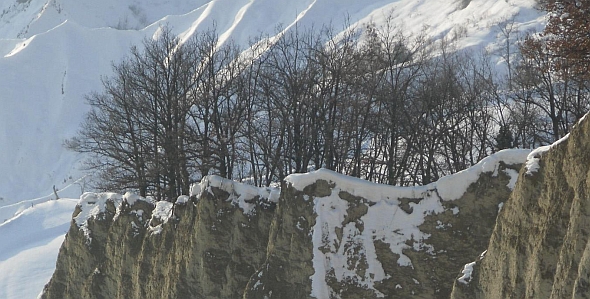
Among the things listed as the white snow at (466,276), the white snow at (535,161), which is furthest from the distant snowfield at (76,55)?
the white snow at (535,161)

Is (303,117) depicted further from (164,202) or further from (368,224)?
(368,224)

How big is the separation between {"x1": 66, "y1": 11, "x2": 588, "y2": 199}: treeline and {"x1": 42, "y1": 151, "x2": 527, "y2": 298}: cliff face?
6694 millimetres

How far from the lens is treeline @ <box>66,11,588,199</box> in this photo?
20031mm

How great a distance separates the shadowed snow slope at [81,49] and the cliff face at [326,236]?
94.6 feet

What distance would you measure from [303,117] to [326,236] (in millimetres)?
10324

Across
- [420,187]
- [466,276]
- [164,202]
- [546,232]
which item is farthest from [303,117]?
[546,232]

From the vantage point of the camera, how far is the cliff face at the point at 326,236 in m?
9.56

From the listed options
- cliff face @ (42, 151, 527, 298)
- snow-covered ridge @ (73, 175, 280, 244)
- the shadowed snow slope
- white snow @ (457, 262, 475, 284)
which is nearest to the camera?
white snow @ (457, 262, 475, 284)

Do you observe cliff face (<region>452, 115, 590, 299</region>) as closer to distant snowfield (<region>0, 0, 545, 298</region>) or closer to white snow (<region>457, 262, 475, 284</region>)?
white snow (<region>457, 262, 475, 284</region>)

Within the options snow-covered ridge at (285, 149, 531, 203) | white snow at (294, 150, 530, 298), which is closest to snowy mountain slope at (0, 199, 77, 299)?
white snow at (294, 150, 530, 298)

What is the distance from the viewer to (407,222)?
9969 mm

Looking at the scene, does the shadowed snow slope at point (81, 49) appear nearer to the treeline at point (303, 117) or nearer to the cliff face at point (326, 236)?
the treeline at point (303, 117)

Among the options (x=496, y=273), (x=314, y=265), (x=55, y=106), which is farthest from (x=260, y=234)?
(x=55, y=106)

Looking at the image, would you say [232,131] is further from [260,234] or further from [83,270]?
[260,234]
